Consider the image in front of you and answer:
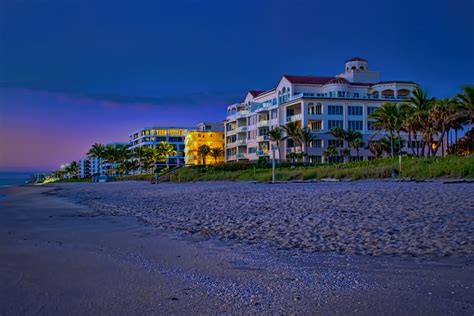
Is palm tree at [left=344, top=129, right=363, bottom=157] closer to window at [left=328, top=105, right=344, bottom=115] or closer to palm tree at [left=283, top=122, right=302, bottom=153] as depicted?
window at [left=328, top=105, right=344, bottom=115]

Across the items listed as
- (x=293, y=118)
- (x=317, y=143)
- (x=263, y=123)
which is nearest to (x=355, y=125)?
(x=317, y=143)

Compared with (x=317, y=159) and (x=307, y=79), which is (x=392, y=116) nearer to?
(x=317, y=159)

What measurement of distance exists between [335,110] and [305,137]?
27.5ft

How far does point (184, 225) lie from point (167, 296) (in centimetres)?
712

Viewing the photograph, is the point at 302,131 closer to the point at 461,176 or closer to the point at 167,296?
the point at 461,176

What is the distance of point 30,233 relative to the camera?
12.1m

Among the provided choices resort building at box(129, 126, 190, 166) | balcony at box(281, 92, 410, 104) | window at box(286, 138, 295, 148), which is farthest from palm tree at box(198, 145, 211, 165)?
resort building at box(129, 126, 190, 166)

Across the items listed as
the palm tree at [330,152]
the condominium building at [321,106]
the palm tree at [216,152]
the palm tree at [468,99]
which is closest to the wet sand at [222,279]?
the palm tree at [468,99]

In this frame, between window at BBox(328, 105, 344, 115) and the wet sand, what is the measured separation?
5703 centimetres

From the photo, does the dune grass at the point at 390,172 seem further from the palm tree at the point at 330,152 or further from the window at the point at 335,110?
the window at the point at 335,110

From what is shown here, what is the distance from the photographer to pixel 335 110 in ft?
216

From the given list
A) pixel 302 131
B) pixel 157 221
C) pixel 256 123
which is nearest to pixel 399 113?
pixel 302 131

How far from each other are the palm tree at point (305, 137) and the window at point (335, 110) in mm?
5826

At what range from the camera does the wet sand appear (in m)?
5.19
